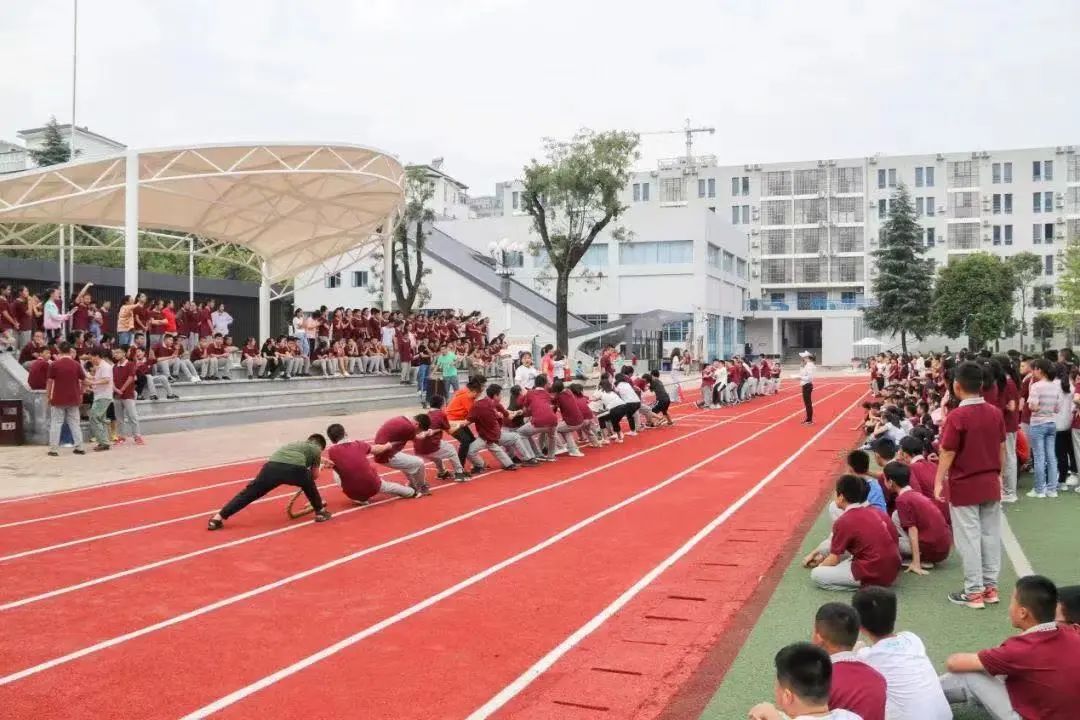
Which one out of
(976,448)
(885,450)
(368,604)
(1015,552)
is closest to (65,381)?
(368,604)

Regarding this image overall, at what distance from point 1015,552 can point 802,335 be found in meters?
68.9

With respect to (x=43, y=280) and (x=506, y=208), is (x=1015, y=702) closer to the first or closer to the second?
(x=43, y=280)

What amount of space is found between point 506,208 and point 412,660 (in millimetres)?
66092

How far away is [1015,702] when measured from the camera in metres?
4.12

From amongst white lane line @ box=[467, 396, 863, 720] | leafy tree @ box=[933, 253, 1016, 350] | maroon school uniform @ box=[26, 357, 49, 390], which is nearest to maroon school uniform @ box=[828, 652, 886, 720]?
white lane line @ box=[467, 396, 863, 720]

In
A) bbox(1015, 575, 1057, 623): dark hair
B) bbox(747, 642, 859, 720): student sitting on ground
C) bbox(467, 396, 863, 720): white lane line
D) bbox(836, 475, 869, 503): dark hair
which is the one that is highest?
bbox(836, 475, 869, 503): dark hair

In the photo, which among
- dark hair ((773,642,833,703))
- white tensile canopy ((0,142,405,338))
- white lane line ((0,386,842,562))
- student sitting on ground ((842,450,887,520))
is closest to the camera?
dark hair ((773,642,833,703))

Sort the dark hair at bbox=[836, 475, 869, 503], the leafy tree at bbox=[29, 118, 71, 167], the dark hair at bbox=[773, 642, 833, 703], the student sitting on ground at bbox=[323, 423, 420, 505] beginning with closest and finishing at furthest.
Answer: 1. the dark hair at bbox=[773, 642, 833, 703]
2. the dark hair at bbox=[836, 475, 869, 503]
3. the student sitting on ground at bbox=[323, 423, 420, 505]
4. the leafy tree at bbox=[29, 118, 71, 167]

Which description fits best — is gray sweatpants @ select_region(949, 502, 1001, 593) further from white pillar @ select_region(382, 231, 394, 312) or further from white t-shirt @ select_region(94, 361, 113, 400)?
white pillar @ select_region(382, 231, 394, 312)

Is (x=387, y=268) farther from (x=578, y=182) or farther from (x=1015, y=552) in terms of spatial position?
(x=1015, y=552)

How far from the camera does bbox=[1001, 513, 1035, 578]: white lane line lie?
735 centimetres

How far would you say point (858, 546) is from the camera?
22.1 feet

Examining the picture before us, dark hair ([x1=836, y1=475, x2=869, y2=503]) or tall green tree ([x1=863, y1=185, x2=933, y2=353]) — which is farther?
tall green tree ([x1=863, y1=185, x2=933, y2=353])

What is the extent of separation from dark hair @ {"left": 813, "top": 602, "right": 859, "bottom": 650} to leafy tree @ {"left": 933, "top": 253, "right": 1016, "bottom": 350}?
188ft
